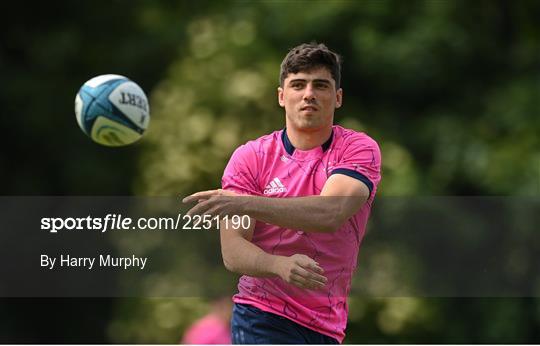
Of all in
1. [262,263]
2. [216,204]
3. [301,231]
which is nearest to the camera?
[216,204]

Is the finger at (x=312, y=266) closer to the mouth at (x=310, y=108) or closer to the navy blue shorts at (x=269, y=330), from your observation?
the navy blue shorts at (x=269, y=330)

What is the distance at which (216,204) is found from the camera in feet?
22.6

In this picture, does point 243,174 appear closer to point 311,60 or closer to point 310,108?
point 310,108

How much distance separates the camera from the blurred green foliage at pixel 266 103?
17.1 metres

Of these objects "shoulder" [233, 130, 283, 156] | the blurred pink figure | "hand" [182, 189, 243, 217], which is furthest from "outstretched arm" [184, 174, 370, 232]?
the blurred pink figure

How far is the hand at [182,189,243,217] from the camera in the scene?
6840 millimetres

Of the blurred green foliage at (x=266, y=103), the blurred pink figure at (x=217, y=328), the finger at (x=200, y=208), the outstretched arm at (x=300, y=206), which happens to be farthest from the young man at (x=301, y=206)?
the blurred green foliage at (x=266, y=103)

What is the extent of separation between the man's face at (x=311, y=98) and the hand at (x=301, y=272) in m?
0.84

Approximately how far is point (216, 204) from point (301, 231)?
1.99 ft

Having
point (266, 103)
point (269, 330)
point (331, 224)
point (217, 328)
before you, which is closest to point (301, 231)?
point (331, 224)

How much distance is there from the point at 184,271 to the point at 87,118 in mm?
8704

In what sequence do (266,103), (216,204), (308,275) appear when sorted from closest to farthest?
1. (308,275)
2. (216,204)
3. (266,103)

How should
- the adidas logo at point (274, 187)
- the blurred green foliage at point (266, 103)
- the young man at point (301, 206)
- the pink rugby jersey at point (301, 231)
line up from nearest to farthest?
the young man at point (301, 206), the pink rugby jersey at point (301, 231), the adidas logo at point (274, 187), the blurred green foliage at point (266, 103)

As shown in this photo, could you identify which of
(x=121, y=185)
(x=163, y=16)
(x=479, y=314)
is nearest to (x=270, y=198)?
(x=479, y=314)
